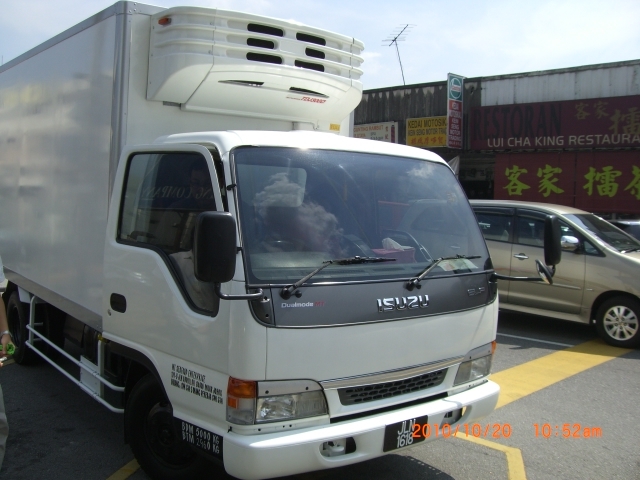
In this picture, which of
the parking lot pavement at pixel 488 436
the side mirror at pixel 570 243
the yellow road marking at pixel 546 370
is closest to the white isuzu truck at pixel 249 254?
the parking lot pavement at pixel 488 436

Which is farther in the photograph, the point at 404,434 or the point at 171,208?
the point at 171,208

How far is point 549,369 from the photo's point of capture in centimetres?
723

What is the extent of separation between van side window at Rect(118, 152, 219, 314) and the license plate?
1.17 m

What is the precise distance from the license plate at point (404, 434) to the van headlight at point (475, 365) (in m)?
0.47

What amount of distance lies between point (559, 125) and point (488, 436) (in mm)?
13396

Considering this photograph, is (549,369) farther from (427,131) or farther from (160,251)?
(427,131)

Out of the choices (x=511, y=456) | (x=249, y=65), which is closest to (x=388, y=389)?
(x=511, y=456)

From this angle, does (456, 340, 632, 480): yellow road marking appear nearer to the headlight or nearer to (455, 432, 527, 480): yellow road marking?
(455, 432, 527, 480): yellow road marking

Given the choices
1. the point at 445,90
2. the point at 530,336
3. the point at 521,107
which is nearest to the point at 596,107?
the point at 521,107

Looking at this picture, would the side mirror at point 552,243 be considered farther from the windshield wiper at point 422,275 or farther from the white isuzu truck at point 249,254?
the windshield wiper at point 422,275

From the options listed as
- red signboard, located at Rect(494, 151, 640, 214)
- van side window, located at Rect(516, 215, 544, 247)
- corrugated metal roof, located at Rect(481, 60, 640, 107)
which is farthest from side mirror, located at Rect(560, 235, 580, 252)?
corrugated metal roof, located at Rect(481, 60, 640, 107)

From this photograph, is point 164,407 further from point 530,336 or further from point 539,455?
point 530,336

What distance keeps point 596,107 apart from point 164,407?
49.6 feet

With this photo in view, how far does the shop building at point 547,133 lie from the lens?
1598cm
